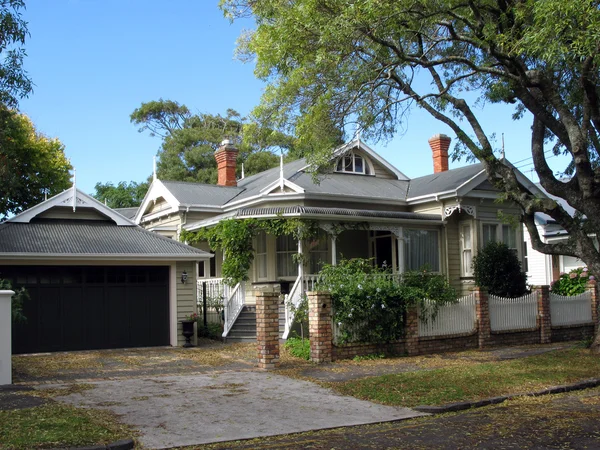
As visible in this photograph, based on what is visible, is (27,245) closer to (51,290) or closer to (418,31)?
(51,290)

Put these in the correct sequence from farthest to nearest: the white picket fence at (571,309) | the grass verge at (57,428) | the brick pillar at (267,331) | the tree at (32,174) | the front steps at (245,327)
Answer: the tree at (32,174)
the front steps at (245,327)
the white picket fence at (571,309)
the brick pillar at (267,331)
the grass verge at (57,428)

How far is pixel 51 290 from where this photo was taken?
693 inches

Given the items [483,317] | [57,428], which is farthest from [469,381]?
[57,428]

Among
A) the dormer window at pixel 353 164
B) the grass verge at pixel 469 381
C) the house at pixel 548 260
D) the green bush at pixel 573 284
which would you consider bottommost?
the grass verge at pixel 469 381

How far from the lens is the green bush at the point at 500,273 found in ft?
64.6

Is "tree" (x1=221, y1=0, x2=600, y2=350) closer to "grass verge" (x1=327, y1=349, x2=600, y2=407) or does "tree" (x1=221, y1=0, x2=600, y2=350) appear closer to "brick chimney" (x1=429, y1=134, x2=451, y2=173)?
"grass verge" (x1=327, y1=349, x2=600, y2=407)

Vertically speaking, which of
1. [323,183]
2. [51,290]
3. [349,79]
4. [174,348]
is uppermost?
[349,79]

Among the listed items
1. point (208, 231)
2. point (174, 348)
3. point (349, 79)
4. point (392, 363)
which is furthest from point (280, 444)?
point (208, 231)

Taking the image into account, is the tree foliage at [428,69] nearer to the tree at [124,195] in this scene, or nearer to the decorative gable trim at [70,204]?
the decorative gable trim at [70,204]

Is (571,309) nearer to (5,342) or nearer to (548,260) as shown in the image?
(548,260)

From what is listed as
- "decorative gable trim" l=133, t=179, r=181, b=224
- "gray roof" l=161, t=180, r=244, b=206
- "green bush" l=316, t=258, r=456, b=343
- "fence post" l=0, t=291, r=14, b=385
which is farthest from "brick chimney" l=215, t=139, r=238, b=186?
"fence post" l=0, t=291, r=14, b=385

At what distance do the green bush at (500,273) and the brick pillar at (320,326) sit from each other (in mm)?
7190

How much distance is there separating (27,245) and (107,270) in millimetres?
2193

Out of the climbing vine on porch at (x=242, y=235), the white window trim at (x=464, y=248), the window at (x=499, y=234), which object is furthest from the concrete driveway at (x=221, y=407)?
the window at (x=499, y=234)
